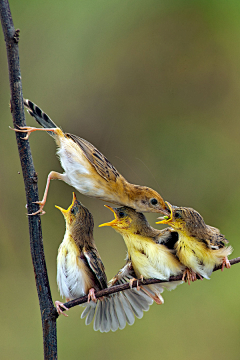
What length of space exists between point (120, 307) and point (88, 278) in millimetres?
170

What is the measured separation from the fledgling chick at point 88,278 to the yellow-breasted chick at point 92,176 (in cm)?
15

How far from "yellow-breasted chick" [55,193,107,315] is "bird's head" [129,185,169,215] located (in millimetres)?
236

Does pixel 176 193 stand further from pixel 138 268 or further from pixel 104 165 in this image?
pixel 138 268

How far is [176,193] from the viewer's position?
2.38m

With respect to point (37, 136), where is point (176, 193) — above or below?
below

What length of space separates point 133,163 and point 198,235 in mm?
1149

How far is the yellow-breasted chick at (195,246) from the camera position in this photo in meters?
1.19

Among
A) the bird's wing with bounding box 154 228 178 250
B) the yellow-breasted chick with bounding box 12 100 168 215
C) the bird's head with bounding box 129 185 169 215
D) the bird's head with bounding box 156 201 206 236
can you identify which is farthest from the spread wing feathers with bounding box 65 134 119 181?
the bird's head with bounding box 156 201 206 236

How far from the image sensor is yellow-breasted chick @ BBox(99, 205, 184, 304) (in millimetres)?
1238

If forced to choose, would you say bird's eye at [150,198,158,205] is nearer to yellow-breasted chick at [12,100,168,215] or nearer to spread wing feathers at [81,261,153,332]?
yellow-breasted chick at [12,100,168,215]

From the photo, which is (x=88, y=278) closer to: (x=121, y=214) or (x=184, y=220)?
(x=121, y=214)

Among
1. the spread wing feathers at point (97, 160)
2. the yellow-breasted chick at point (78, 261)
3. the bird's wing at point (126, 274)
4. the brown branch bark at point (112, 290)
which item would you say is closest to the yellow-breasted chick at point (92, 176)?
the spread wing feathers at point (97, 160)

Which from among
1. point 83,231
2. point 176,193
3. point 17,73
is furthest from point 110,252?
point 17,73

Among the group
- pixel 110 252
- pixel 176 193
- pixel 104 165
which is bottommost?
pixel 110 252
